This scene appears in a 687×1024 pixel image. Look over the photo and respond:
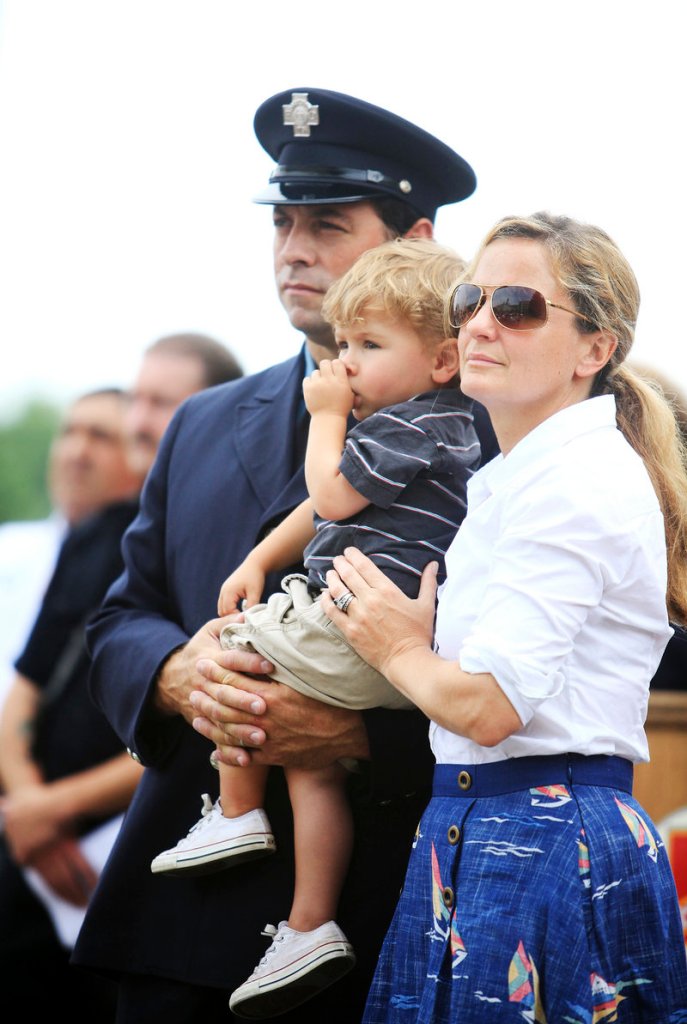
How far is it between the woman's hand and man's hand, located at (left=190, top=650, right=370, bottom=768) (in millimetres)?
244

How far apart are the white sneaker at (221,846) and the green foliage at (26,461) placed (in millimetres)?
50934

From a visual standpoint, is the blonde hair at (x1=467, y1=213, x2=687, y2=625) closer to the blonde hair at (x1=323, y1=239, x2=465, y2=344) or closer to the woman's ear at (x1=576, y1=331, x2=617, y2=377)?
the woman's ear at (x1=576, y1=331, x2=617, y2=377)

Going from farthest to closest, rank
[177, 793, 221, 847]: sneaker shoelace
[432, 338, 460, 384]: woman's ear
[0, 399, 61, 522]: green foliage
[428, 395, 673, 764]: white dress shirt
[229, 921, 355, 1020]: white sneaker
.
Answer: [0, 399, 61, 522]: green foliage → [177, 793, 221, 847]: sneaker shoelace → [432, 338, 460, 384]: woman's ear → [229, 921, 355, 1020]: white sneaker → [428, 395, 673, 764]: white dress shirt

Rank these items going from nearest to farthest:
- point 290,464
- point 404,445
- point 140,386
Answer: point 404,445 → point 290,464 → point 140,386

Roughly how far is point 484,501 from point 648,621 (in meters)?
0.36

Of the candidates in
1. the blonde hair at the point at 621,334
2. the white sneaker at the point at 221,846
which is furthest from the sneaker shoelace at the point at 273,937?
the blonde hair at the point at 621,334

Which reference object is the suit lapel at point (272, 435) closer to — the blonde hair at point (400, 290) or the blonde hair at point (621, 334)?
the blonde hair at point (400, 290)

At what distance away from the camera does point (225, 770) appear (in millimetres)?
2746

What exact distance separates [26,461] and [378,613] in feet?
195

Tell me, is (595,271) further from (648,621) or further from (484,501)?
(648,621)

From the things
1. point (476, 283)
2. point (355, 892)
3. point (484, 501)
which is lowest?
point (355, 892)

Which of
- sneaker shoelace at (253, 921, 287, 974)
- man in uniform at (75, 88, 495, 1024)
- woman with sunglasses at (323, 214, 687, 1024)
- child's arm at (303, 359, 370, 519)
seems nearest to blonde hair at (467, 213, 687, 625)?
woman with sunglasses at (323, 214, 687, 1024)

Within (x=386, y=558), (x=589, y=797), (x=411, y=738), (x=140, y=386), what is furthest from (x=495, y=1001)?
(x=140, y=386)

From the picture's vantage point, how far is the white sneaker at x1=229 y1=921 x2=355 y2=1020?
2527mm
